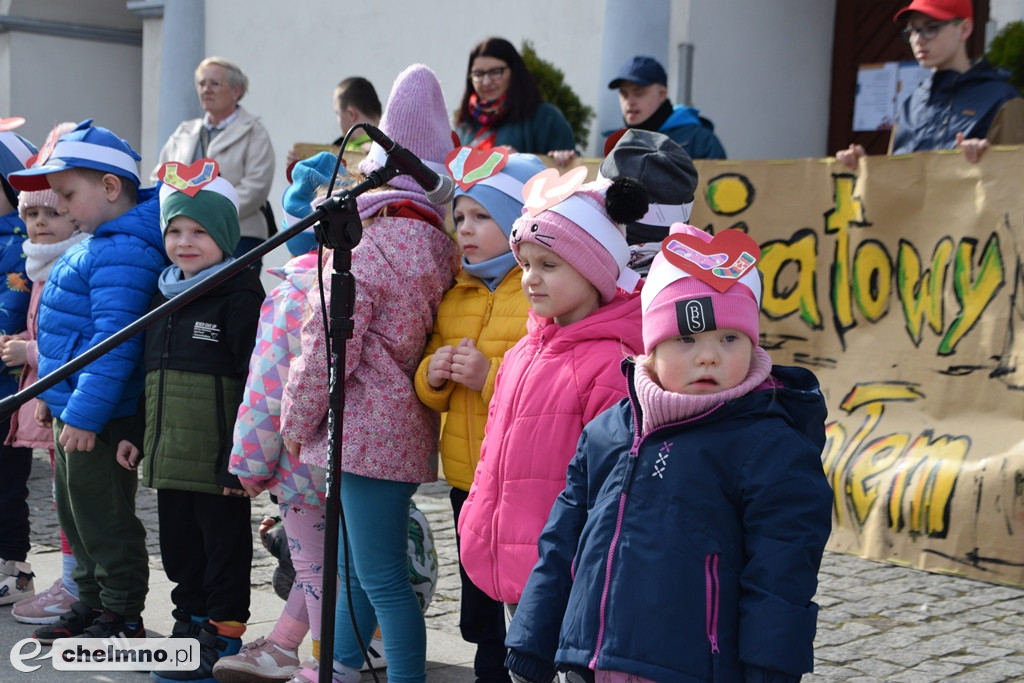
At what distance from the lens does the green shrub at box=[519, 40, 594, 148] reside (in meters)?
9.29

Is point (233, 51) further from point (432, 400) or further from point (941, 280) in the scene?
point (432, 400)

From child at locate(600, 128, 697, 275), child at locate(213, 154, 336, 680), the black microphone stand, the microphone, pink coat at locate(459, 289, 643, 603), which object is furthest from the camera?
child at locate(213, 154, 336, 680)

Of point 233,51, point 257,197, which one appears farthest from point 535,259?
point 233,51

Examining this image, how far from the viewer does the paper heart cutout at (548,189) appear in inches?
134

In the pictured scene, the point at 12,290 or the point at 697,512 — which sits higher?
the point at 12,290

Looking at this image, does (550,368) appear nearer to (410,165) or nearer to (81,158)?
(410,165)

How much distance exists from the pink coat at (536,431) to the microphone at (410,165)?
0.48 m

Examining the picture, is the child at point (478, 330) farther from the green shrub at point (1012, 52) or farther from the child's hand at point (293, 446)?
the green shrub at point (1012, 52)

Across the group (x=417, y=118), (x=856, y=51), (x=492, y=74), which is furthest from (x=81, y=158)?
(x=856, y=51)

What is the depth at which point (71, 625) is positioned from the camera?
4.93 m

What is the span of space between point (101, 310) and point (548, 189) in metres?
2.01

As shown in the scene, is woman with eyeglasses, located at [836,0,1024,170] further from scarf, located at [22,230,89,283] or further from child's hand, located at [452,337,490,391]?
scarf, located at [22,230,89,283]

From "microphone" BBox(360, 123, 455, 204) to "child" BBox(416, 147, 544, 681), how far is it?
62 cm

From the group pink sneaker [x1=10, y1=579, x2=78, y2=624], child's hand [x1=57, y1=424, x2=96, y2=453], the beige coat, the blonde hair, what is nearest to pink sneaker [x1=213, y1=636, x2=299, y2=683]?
child's hand [x1=57, y1=424, x2=96, y2=453]
